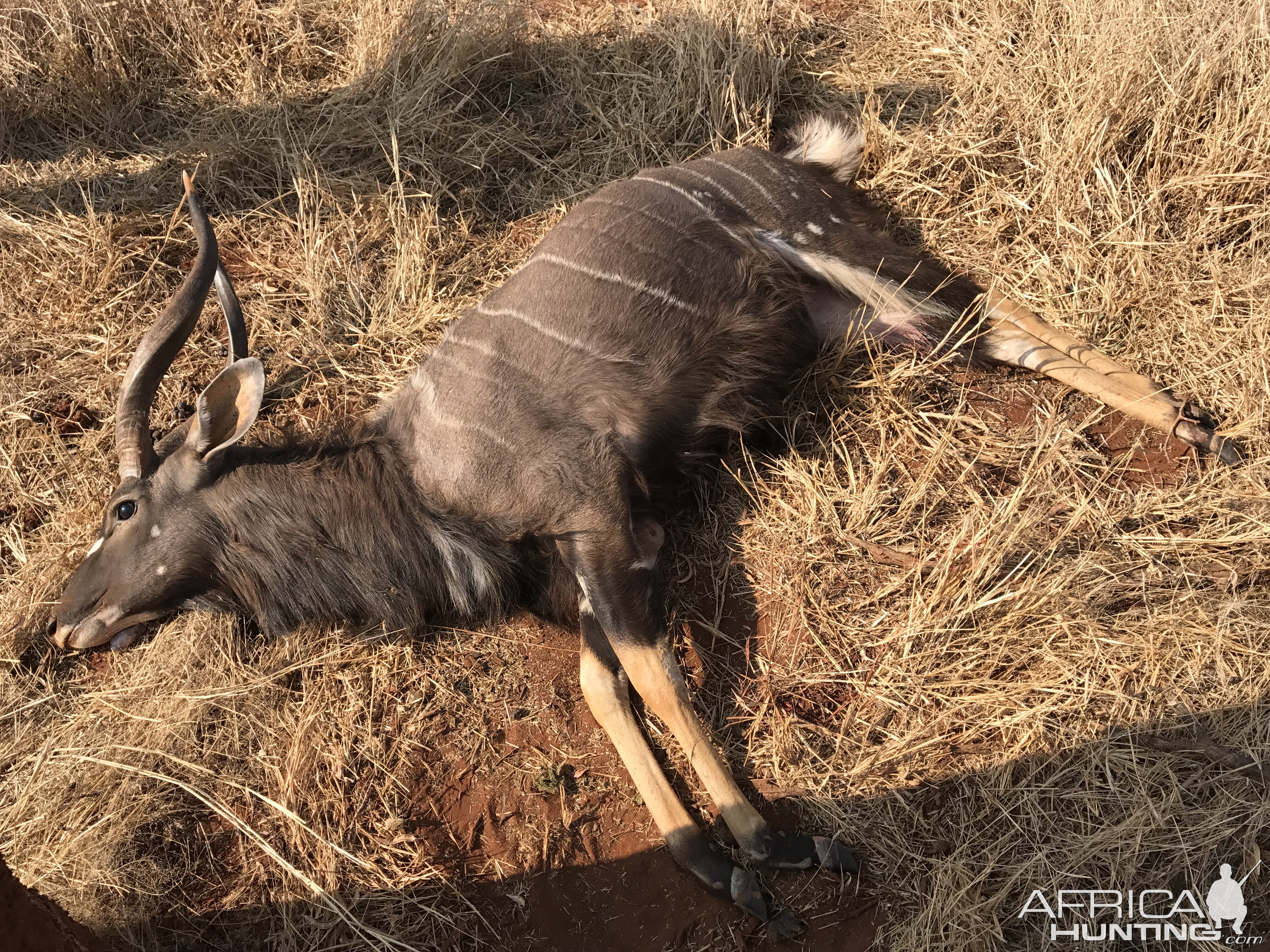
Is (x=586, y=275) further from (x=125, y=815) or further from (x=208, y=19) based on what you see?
(x=208, y=19)

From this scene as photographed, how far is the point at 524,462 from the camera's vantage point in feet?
8.94

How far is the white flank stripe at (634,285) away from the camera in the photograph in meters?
2.97

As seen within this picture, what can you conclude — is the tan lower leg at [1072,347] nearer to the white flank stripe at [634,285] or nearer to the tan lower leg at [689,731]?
the white flank stripe at [634,285]

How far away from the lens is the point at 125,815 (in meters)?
2.51

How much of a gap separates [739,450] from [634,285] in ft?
2.06

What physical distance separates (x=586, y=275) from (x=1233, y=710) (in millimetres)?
2039

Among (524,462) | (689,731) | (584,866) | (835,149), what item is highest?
(835,149)

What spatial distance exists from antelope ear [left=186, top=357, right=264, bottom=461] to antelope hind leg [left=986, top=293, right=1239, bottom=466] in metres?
2.25

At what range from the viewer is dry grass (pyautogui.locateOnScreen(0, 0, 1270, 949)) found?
2.39 metres

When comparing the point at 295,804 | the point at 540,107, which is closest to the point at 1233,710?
the point at 295,804

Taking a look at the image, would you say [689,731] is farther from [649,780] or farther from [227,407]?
[227,407]

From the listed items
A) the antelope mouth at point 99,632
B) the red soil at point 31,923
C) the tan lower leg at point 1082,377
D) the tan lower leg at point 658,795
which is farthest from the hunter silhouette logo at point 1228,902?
the antelope mouth at point 99,632

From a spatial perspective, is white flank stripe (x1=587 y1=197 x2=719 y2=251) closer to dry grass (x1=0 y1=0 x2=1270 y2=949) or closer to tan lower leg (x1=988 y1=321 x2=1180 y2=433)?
dry grass (x1=0 y1=0 x2=1270 y2=949)

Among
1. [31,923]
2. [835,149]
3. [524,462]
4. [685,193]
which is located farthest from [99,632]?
[835,149]
